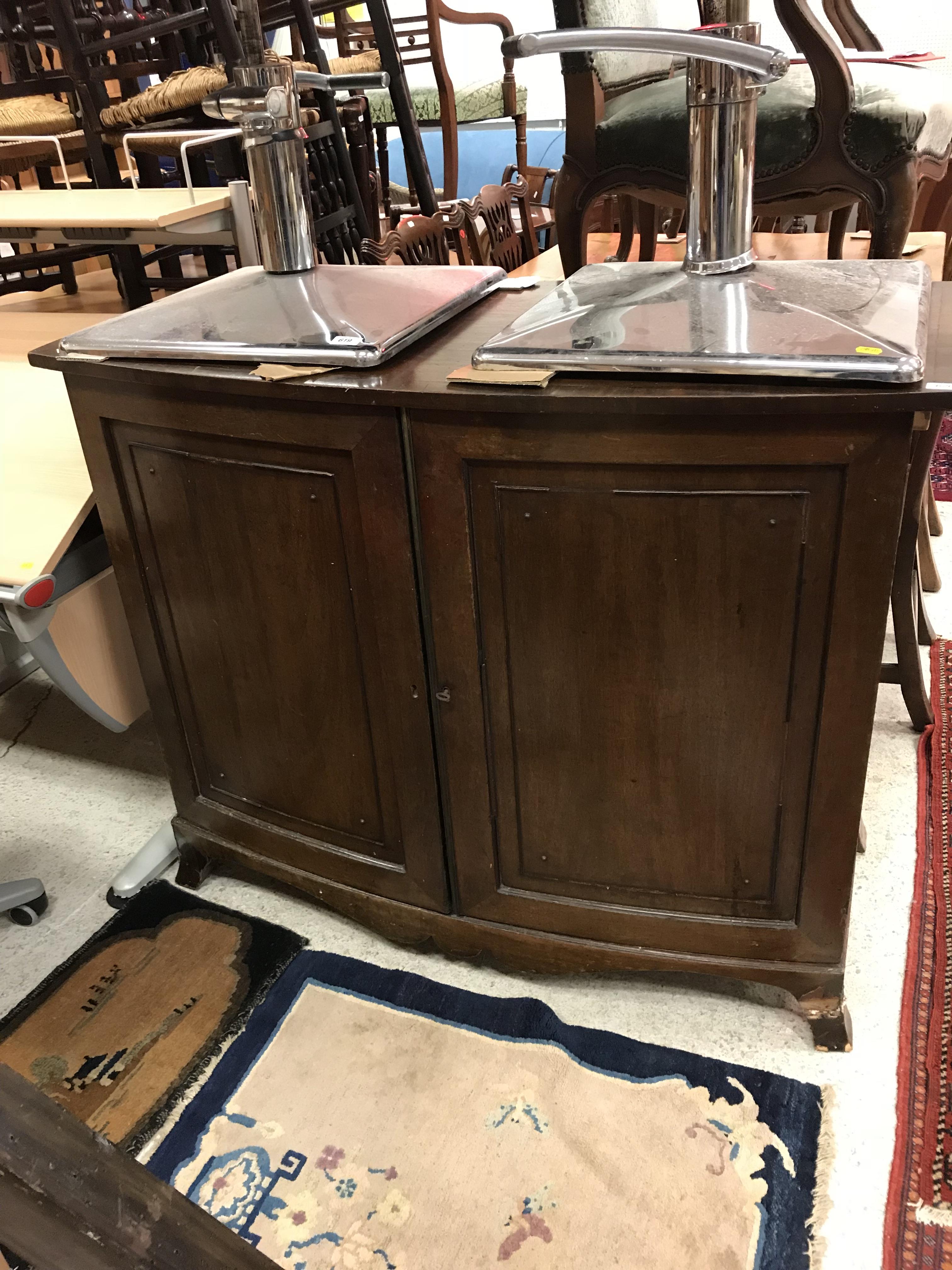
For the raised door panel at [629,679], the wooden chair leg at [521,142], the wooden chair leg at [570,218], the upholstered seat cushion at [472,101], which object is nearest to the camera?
the raised door panel at [629,679]

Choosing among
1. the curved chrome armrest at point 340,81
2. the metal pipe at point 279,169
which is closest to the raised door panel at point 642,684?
the metal pipe at point 279,169

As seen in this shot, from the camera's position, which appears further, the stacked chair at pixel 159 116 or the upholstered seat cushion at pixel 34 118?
the upholstered seat cushion at pixel 34 118

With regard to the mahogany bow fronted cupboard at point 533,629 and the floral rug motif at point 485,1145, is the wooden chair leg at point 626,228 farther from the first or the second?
the floral rug motif at point 485,1145

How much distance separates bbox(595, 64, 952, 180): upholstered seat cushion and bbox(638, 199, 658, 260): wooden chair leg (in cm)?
39

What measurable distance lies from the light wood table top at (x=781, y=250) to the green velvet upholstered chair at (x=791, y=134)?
271mm

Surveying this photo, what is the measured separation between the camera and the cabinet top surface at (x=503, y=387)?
31.4 inches

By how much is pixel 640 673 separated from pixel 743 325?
0.35 meters

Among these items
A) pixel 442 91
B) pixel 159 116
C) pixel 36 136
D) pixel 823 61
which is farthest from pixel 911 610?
pixel 442 91

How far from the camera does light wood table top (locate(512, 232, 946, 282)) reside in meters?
2.25

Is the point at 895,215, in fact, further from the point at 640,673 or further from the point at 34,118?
the point at 34,118

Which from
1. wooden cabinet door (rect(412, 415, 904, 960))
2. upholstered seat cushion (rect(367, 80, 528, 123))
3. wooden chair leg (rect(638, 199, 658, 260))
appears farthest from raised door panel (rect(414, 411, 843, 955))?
upholstered seat cushion (rect(367, 80, 528, 123))

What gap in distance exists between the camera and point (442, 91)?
4.08 m

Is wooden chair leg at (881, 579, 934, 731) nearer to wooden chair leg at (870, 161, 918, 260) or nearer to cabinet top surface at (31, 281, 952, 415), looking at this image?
wooden chair leg at (870, 161, 918, 260)

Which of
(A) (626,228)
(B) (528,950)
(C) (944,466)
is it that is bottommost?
(C) (944,466)
